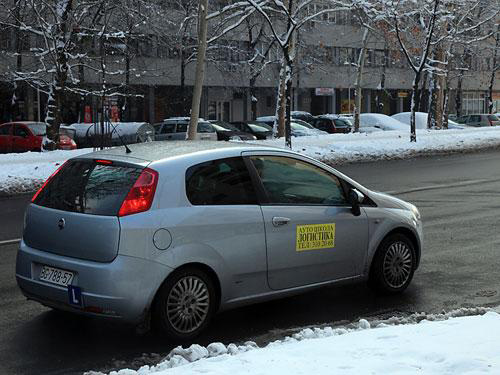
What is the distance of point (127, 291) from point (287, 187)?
1770 mm

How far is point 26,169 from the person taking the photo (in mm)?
18938

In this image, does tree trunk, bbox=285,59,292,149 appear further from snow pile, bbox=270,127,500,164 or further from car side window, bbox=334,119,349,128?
car side window, bbox=334,119,349,128

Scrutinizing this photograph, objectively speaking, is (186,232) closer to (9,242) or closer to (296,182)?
(296,182)

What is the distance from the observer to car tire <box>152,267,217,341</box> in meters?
5.85

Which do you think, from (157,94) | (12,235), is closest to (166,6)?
(157,94)

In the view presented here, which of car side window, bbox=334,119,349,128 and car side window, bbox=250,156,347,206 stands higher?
car side window, bbox=250,156,347,206

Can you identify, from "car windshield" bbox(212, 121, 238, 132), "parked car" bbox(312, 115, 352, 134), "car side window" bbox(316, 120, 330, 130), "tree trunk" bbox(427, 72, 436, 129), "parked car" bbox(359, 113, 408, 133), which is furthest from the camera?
"parked car" bbox(359, 113, 408, 133)

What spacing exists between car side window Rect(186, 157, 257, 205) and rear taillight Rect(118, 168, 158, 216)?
301 mm

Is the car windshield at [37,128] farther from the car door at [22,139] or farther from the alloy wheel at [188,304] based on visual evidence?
the alloy wheel at [188,304]

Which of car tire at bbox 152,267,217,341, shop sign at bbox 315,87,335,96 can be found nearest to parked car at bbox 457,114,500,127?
shop sign at bbox 315,87,335,96

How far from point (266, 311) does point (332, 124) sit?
3427 centimetres

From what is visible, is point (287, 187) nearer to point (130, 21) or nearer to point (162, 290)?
point (162, 290)

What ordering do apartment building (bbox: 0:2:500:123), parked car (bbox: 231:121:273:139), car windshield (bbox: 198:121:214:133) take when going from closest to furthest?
car windshield (bbox: 198:121:214:133) → parked car (bbox: 231:121:273:139) → apartment building (bbox: 0:2:500:123)

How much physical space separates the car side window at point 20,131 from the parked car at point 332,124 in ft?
56.8
